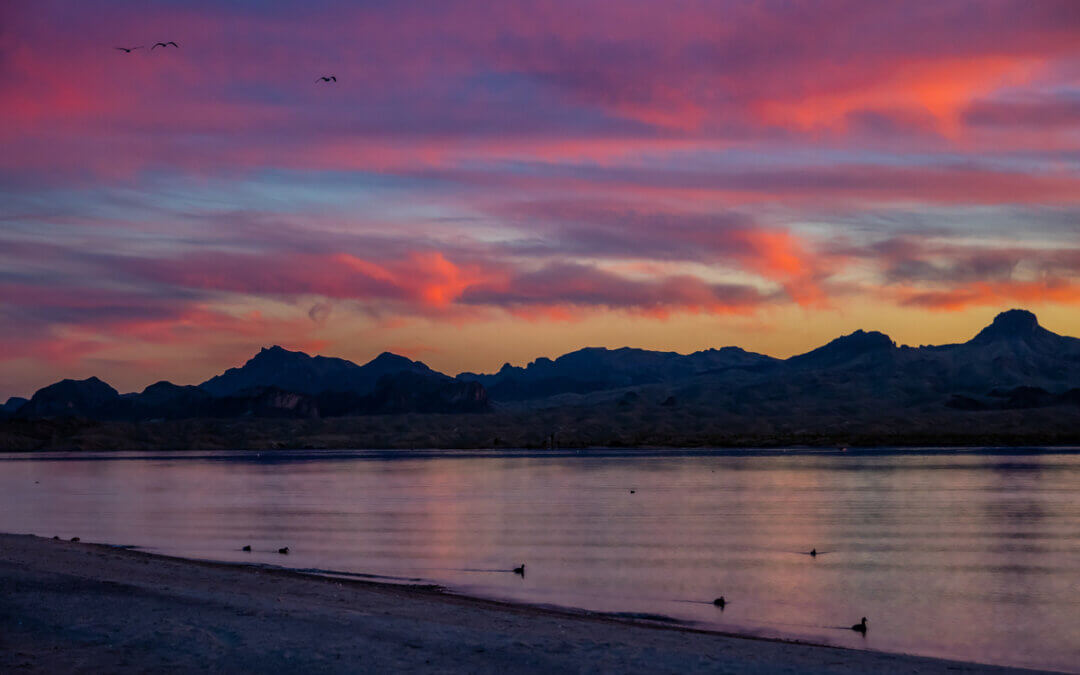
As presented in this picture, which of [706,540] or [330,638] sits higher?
[330,638]

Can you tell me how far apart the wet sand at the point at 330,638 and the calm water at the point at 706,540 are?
6.23 meters

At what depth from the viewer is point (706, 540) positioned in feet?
193

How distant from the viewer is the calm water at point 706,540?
116 ft

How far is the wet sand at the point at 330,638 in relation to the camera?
69.7 ft

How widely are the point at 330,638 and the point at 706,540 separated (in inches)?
1503

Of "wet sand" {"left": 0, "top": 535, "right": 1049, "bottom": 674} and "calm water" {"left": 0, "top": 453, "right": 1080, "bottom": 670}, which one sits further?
"calm water" {"left": 0, "top": 453, "right": 1080, "bottom": 670}

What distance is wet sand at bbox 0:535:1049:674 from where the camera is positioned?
21.2 metres

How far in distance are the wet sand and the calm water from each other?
20.4 ft

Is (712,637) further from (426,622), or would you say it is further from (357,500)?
(357,500)

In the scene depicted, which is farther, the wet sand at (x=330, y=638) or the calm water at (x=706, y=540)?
the calm water at (x=706, y=540)

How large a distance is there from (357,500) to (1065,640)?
73.0 m

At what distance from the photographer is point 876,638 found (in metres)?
→ 31.3

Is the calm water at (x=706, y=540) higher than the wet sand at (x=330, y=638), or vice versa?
the wet sand at (x=330, y=638)

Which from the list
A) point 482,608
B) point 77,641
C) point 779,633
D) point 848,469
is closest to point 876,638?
point 779,633
